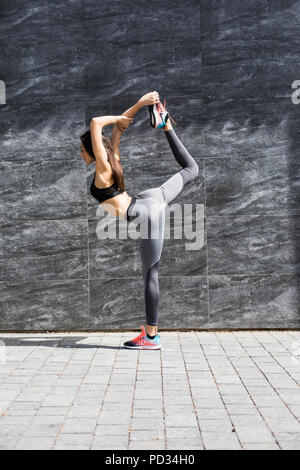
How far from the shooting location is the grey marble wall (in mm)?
7250

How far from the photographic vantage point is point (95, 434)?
3.44 meters

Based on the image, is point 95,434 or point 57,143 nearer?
point 95,434

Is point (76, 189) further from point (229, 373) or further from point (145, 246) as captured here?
point (229, 373)

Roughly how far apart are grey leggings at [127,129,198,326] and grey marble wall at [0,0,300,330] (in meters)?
1.00

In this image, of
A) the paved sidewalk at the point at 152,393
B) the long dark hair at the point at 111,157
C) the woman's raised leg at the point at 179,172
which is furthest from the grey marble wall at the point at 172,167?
the long dark hair at the point at 111,157

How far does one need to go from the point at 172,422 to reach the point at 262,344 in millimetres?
2945

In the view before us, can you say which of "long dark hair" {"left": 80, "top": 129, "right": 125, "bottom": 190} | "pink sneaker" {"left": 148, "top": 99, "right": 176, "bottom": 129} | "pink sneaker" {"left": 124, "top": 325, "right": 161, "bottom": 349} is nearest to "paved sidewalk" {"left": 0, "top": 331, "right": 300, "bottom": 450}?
"pink sneaker" {"left": 124, "top": 325, "right": 161, "bottom": 349}

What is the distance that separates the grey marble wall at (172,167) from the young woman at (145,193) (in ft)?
3.34

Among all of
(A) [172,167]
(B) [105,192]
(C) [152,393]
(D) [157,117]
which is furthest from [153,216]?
(C) [152,393]

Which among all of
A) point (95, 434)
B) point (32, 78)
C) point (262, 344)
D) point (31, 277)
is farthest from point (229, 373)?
point (32, 78)

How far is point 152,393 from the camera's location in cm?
441

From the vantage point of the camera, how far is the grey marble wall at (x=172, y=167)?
7.25 meters

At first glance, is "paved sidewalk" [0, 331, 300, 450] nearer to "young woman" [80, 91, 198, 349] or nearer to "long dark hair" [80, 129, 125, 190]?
"young woman" [80, 91, 198, 349]

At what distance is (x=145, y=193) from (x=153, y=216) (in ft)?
0.99
